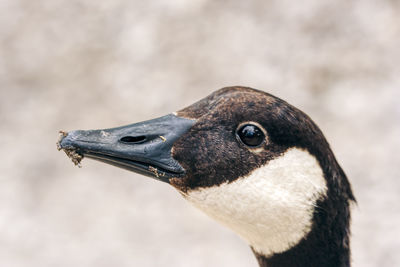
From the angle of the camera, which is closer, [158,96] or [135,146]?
[135,146]

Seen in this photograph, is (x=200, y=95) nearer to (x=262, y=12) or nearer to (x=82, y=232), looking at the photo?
(x=262, y=12)

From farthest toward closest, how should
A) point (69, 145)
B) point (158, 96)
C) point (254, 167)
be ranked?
point (158, 96) < point (254, 167) < point (69, 145)

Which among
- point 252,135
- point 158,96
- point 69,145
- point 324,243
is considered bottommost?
point 324,243

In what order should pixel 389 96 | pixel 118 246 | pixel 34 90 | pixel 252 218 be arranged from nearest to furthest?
pixel 252 218, pixel 118 246, pixel 389 96, pixel 34 90

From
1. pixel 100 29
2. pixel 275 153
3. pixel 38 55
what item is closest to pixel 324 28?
pixel 100 29

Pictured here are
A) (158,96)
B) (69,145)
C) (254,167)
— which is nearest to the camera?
(69,145)

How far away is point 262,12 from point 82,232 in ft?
11.7

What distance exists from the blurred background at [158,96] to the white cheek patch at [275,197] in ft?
9.90

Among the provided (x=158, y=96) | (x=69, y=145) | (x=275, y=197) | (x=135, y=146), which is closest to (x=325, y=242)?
(x=275, y=197)

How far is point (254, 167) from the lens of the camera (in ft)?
7.26

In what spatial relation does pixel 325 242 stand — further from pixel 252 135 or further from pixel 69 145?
pixel 69 145

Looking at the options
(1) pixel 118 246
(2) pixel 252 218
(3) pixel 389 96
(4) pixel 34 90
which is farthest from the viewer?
(4) pixel 34 90

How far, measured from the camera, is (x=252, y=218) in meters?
2.19

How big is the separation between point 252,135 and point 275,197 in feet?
0.84
